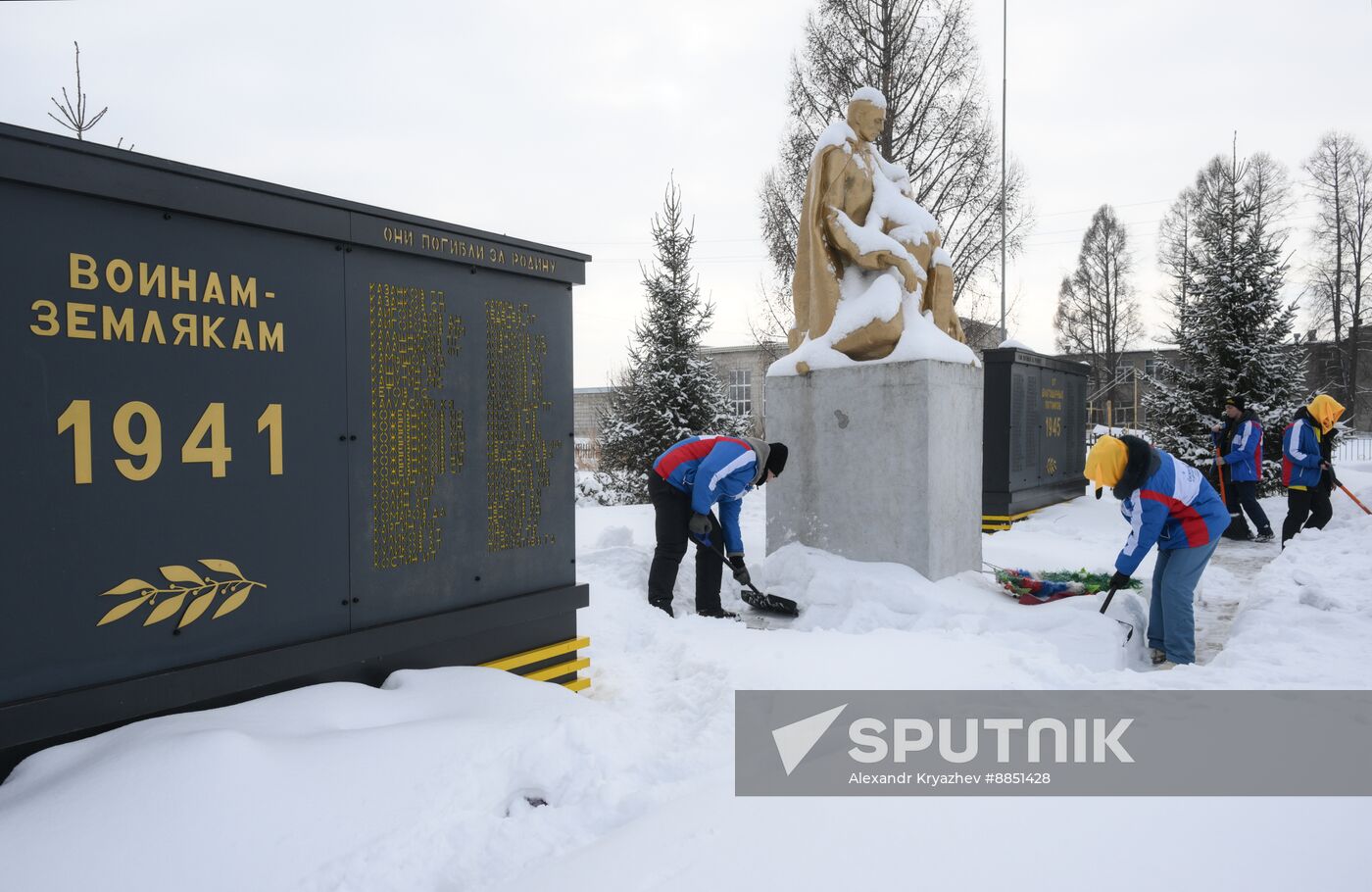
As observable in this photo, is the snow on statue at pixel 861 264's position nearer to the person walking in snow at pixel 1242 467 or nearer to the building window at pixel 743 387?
the person walking in snow at pixel 1242 467

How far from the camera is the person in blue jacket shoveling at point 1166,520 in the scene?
491 centimetres

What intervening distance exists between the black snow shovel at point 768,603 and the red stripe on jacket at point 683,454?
725mm

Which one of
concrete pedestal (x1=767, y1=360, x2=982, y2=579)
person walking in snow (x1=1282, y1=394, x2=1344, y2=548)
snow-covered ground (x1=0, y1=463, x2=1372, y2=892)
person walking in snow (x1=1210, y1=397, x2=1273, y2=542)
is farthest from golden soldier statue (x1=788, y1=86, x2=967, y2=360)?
person walking in snow (x1=1210, y1=397, x2=1273, y2=542)

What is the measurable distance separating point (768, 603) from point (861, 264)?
303 centimetres

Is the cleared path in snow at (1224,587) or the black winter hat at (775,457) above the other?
the black winter hat at (775,457)

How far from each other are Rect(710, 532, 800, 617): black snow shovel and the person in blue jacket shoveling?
7.13 ft

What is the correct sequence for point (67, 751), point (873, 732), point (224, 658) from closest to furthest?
point (67, 751) < point (224, 658) < point (873, 732)

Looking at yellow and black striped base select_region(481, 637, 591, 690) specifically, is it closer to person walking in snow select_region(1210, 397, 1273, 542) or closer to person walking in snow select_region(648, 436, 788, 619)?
person walking in snow select_region(648, 436, 788, 619)

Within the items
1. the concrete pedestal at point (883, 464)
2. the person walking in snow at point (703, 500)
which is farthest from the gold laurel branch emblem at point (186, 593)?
the concrete pedestal at point (883, 464)

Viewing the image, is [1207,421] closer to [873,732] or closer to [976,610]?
[976,610]

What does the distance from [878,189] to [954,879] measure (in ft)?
20.8

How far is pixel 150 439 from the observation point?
2.57m

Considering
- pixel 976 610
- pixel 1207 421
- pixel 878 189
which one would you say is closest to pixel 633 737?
pixel 976 610

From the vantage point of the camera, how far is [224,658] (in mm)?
2736
